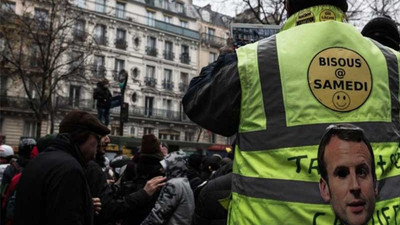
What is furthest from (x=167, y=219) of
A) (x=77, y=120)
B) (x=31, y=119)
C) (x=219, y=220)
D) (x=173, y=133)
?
(x=173, y=133)

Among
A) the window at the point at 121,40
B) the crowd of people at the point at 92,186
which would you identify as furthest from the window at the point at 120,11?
the crowd of people at the point at 92,186

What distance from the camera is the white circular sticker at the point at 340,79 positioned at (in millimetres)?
1865

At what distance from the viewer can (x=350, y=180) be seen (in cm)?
163

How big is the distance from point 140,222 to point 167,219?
14.9 inches


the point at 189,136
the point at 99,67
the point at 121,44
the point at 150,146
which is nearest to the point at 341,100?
the point at 150,146

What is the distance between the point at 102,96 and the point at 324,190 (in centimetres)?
1265

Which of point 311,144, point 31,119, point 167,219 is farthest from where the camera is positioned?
point 31,119

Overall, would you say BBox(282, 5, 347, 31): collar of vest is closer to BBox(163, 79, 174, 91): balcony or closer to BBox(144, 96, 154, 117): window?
BBox(144, 96, 154, 117): window

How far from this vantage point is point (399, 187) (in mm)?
1879

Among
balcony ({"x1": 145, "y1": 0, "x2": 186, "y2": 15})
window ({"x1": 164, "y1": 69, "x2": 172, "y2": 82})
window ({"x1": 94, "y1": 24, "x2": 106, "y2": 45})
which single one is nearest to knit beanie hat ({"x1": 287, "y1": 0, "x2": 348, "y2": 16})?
window ({"x1": 94, "y1": 24, "x2": 106, "y2": 45})

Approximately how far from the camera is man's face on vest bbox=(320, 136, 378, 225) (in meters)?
1.63

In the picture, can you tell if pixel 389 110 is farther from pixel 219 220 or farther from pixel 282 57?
pixel 219 220

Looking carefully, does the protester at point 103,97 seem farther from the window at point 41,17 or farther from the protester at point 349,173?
the protester at point 349,173

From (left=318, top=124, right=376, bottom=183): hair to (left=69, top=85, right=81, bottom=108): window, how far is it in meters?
42.2
